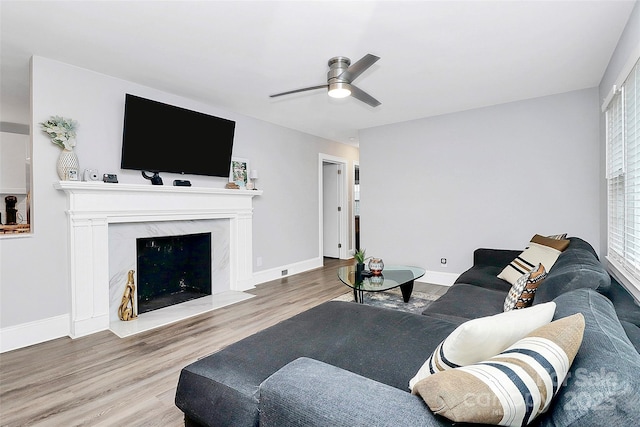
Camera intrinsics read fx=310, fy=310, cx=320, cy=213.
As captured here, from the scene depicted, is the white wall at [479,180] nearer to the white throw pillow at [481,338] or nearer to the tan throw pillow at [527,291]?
the tan throw pillow at [527,291]

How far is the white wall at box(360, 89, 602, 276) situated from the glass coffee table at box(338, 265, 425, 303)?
1202 millimetres

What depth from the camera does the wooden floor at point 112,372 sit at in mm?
1749

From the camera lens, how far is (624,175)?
2277 mm

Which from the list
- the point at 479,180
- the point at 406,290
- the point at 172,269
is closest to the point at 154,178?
the point at 172,269

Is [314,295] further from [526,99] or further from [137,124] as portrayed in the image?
[526,99]

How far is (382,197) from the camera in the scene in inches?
195

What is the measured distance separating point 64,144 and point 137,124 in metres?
0.65

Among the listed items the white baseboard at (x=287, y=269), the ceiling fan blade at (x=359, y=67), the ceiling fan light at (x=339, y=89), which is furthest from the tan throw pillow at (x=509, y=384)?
the white baseboard at (x=287, y=269)

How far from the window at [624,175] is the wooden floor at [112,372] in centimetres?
280

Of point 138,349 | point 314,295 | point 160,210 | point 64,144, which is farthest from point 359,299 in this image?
point 64,144

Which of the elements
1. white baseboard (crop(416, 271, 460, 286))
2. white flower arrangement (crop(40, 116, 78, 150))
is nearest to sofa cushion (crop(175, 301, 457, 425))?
white flower arrangement (crop(40, 116, 78, 150))

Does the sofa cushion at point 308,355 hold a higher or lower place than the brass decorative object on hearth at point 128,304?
higher

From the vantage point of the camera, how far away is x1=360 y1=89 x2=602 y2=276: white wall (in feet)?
11.6

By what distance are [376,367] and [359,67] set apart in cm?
199
